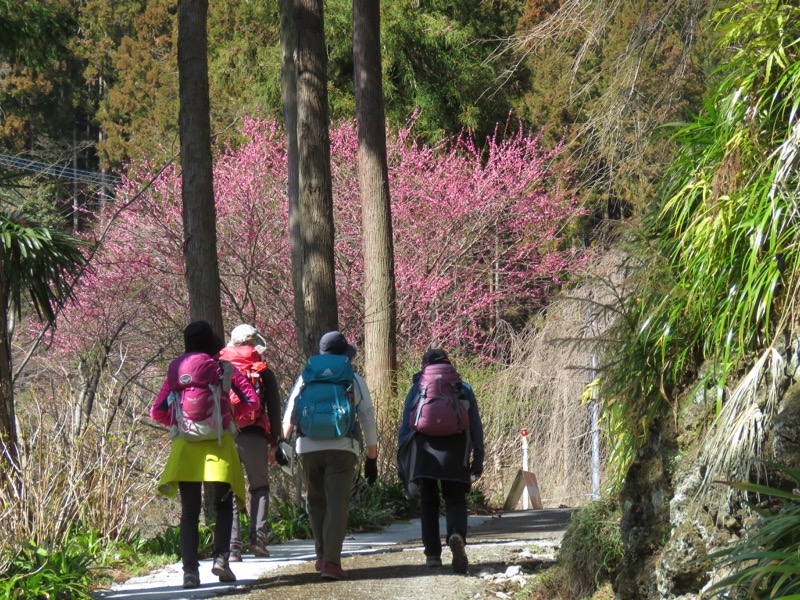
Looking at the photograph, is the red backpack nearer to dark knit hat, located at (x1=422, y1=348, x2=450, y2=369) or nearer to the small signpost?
dark knit hat, located at (x1=422, y1=348, x2=450, y2=369)

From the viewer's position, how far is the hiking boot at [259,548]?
8719 millimetres

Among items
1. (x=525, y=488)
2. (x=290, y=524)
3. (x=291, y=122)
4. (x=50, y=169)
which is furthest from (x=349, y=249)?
(x=290, y=524)

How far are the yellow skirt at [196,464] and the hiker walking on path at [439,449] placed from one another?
132 centimetres

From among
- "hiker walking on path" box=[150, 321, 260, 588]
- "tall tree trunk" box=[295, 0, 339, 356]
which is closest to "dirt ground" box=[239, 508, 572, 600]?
"hiker walking on path" box=[150, 321, 260, 588]

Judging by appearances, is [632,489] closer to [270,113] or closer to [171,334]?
[171,334]

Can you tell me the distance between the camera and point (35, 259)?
1162cm

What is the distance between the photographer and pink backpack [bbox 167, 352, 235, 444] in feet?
23.6

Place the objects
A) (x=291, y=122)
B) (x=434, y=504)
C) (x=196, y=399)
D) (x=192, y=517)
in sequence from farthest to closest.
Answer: (x=291, y=122)
(x=434, y=504)
(x=192, y=517)
(x=196, y=399)

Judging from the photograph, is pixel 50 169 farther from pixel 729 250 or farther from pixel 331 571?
pixel 729 250

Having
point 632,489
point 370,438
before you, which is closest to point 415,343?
point 370,438

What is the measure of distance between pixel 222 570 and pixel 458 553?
1617 millimetres

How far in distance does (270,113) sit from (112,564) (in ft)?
69.9

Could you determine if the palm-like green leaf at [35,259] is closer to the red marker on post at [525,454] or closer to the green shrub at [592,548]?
the green shrub at [592,548]

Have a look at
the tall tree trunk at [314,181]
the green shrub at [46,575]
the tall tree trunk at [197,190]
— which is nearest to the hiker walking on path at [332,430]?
the green shrub at [46,575]
